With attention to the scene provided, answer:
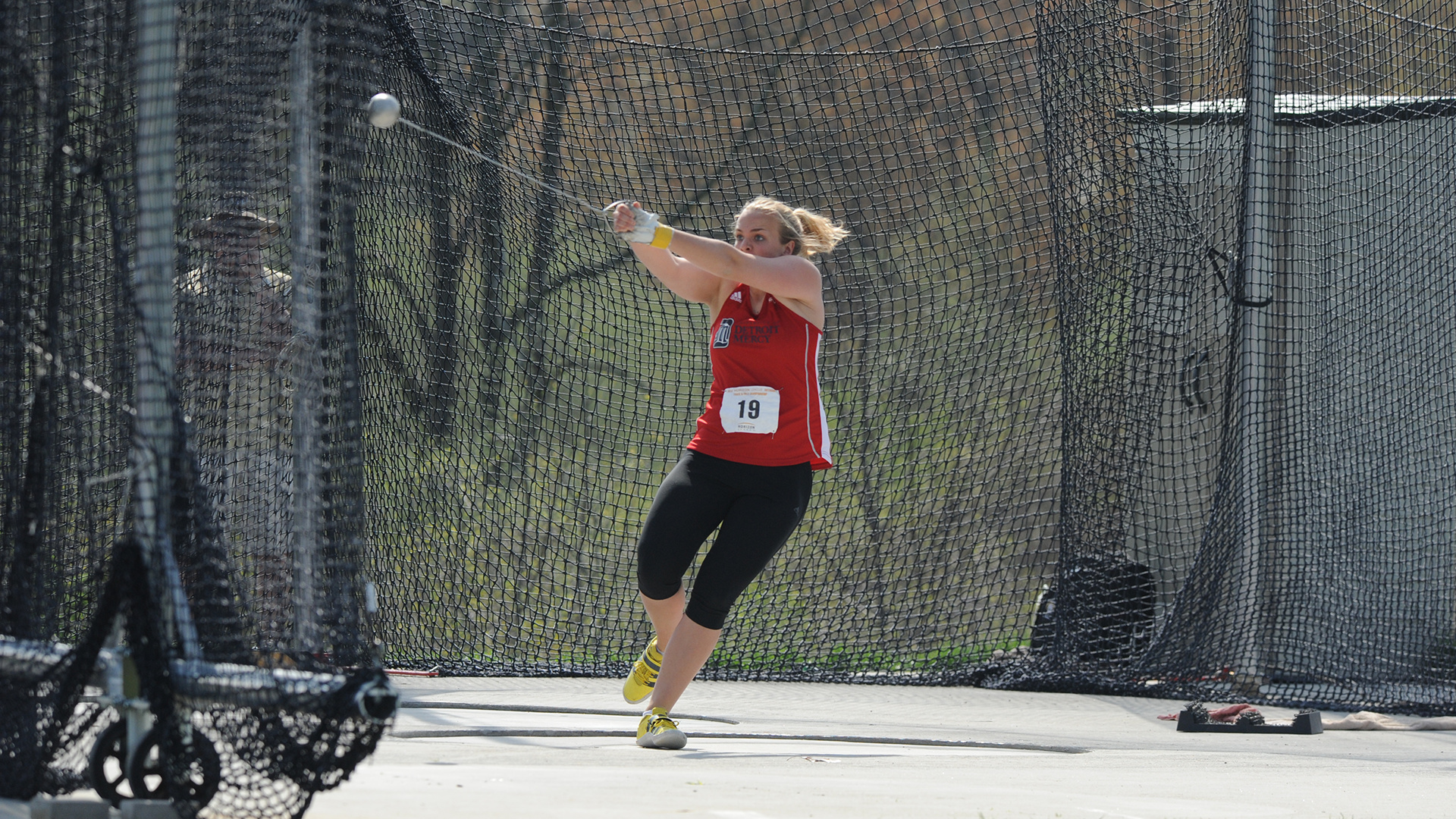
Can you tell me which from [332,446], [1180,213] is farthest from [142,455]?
[1180,213]

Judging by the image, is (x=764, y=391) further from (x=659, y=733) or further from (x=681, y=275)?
(x=659, y=733)

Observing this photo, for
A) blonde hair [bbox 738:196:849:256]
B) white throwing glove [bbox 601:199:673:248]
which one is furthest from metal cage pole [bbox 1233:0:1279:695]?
white throwing glove [bbox 601:199:673:248]

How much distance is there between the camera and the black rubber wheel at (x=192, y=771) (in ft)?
8.46

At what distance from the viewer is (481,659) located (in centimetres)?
634

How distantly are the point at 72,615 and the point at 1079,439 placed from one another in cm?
410

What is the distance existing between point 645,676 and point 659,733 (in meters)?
0.40

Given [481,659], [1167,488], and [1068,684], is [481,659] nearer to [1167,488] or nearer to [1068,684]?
[1068,684]

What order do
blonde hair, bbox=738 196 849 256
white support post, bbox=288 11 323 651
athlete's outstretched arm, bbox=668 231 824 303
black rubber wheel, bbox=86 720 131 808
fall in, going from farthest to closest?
1. blonde hair, bbox=738 196 849 256
2. athlete's outstretched arm, bbox=668 231 824 303
3. white support post, bbox=288 11 323 651
4. black rubber wheel, bbox=86 720 131 808

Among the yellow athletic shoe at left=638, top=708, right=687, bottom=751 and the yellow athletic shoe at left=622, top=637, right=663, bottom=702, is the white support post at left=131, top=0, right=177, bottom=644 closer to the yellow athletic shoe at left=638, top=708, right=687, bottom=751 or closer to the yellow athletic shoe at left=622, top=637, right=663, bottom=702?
the yellow athletic shoe at left=638, top=708, right=687, bottom=751

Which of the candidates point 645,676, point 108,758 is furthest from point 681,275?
point 108,758

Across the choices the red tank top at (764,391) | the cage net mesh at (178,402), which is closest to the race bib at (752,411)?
the red tank top at (764,391)

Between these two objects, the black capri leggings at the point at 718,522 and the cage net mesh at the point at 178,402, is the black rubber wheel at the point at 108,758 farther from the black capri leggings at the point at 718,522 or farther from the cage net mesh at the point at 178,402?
the black capri leggings at the point at 718,522

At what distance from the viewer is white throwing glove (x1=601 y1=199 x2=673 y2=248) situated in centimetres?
397

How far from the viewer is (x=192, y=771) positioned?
259 cm
